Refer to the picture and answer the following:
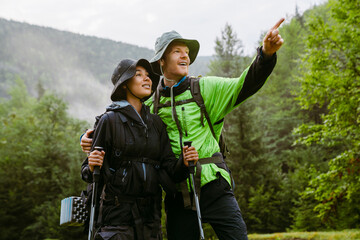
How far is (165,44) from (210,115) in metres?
1.02

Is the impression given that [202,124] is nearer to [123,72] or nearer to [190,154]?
[190,154]

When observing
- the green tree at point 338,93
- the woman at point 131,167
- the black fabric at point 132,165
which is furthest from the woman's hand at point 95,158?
the green tree at point 338,93

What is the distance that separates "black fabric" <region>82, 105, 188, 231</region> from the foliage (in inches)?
753

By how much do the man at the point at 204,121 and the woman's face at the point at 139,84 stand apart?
0.22 m

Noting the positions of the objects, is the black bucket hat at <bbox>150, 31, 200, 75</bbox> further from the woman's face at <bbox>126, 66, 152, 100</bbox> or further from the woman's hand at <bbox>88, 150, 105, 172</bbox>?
the woman's hand at <bbox>88, 150, 105, 172</bbox>

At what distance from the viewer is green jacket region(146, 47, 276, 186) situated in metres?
3.16

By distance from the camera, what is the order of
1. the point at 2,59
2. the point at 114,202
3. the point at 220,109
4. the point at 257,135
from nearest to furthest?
the point at 114,202 → the point at 220,109 → the point at 257,135 → the point at 2,59

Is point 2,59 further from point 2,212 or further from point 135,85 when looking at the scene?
point 135,85

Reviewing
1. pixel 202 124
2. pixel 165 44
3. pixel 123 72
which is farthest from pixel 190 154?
pixel 165 44

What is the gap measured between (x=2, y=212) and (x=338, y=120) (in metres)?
23.2

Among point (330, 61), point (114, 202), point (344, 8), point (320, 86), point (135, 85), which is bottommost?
point (114, 202)

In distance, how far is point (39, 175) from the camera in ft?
82.7

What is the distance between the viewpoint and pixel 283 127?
85.8 feet

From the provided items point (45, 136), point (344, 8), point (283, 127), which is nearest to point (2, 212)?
point (45, 136)
